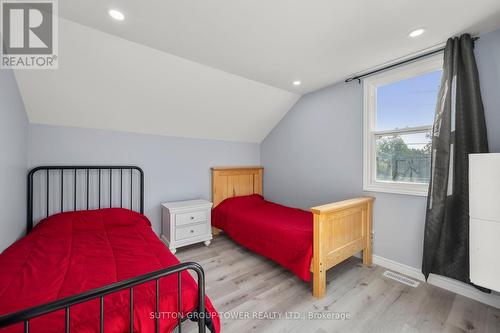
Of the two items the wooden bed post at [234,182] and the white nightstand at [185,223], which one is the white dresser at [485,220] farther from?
the wooden bed post at [234,182]

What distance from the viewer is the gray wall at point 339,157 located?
1.83m

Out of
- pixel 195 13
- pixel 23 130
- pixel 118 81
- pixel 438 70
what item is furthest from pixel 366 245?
pixel 23 130

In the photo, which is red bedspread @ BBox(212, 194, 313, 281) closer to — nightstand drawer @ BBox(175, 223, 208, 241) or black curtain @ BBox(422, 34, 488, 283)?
nightstand drawer @ BBox(175, 223, 208, 241)

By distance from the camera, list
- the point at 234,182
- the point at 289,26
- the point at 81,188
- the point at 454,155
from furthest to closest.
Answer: the point at 234,182
the point at 81,188
the point at 454,155
the point at 289,26

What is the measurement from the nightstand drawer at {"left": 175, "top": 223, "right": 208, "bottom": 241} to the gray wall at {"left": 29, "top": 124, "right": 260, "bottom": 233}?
0.44 metres

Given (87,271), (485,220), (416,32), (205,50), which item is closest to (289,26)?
(205,50)

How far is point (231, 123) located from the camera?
3.40 meters

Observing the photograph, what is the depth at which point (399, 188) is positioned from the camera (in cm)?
232

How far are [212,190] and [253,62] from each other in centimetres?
203

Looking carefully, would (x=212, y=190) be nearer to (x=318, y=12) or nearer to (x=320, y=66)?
(x=320, y=66)

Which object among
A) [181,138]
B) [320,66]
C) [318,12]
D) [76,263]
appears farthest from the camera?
[181,138]

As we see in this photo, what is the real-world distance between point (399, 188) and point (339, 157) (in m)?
0.77

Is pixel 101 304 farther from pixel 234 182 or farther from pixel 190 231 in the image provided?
pixel 234 182

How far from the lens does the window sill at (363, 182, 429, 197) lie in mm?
2156
